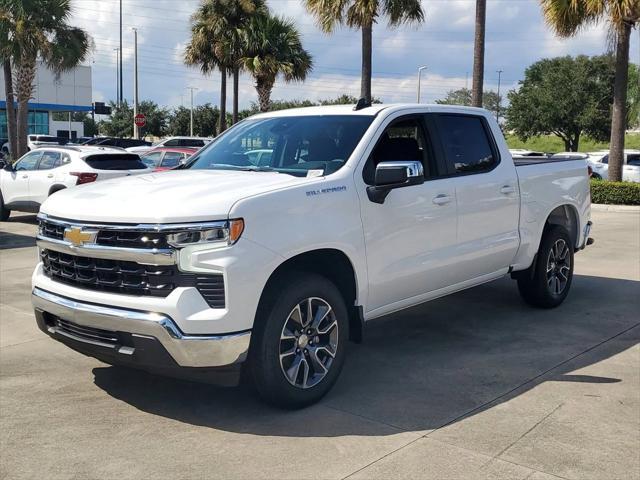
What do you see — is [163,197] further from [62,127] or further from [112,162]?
[62,127]

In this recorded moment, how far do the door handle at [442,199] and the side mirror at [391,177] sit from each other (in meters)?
0.45

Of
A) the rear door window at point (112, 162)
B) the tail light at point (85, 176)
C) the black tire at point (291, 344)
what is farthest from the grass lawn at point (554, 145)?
the black tire at point (291, 344)

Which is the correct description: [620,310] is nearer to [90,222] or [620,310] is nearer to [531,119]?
[90,222]

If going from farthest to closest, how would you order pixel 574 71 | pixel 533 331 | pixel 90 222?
pixel 574 71, pixel 533 331, pixel 90 222

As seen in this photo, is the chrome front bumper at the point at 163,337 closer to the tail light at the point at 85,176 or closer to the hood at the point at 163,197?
the hood at the point at 163,197

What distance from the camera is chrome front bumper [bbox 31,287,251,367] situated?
4035 mm

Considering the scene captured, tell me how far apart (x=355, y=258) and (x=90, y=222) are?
1.69 metres

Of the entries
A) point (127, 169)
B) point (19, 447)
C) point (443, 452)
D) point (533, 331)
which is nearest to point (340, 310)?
point (443, 452)

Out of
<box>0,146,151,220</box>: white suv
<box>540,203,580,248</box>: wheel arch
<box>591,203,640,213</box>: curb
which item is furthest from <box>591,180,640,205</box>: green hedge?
<box>540,203,580,248</box>: wheel arch

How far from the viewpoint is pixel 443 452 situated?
401cm

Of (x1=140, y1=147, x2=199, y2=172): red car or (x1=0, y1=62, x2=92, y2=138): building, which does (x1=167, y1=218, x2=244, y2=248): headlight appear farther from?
(x1=0, y1=62, x2=92, y2=138): building

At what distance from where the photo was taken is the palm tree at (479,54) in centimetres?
1905

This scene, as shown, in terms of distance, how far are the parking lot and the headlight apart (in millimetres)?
1139

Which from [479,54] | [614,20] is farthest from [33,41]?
[614,20]
